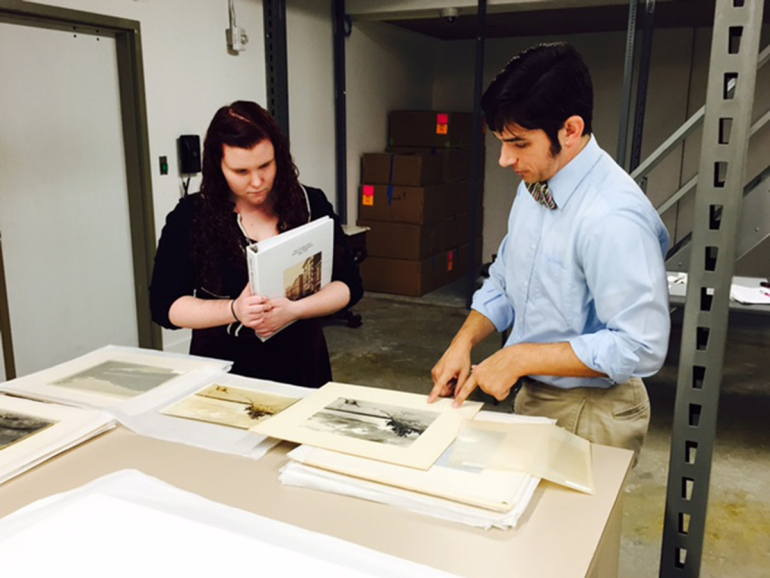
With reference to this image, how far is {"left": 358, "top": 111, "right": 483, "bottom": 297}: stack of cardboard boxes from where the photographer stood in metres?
5.07

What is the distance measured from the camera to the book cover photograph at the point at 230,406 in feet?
3.53

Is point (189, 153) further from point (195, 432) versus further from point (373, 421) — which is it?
point (373, 421)

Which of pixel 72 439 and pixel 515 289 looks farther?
pixel 515 289

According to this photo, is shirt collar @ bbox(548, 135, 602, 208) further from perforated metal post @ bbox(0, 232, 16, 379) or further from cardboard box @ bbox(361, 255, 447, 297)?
cardboard box @ bbox(361, 255, 447, 297)

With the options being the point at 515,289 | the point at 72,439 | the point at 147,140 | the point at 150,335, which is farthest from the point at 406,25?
the point at 72,439

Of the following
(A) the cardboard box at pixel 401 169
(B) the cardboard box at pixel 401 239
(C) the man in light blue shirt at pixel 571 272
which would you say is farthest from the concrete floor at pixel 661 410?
(C) the man in light blue shirt at pixel 571 272

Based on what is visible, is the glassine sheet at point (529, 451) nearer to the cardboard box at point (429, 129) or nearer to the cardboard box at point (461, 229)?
the cardboard box at point (429, 129)

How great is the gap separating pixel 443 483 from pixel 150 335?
9.97ft


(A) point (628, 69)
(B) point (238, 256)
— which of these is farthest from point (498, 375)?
(A) point (628, 69)

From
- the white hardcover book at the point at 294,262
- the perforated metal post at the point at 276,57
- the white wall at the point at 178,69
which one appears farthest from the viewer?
the perforated metal post at the point at 276,57

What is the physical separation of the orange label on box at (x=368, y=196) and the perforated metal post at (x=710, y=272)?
4339 mm

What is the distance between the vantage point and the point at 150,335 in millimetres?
3551

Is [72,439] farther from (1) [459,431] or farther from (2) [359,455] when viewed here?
(1) [459,431]


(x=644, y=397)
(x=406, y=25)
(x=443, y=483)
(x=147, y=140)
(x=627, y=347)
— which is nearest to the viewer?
(x=443, y=483)
